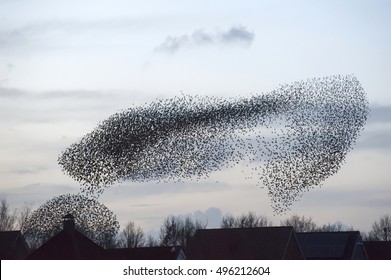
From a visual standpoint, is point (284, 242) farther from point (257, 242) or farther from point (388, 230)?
point (388, 230)

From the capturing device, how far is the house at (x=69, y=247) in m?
28.2

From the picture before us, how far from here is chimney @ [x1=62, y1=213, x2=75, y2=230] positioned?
30003 millimetres

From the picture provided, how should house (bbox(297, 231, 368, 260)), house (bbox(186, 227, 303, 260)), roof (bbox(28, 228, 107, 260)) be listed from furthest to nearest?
house (bbox(297, 231, 368, 260)) < house (bbox(186, 227, 303, 260)) < roof (bbox(28, 228, 107, 260))

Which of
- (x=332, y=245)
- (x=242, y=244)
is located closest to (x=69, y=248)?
(x=242, y=244)

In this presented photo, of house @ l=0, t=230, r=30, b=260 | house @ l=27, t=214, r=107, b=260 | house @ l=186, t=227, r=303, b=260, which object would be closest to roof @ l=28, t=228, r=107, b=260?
house @ l=27, t=214, r=107, b=260

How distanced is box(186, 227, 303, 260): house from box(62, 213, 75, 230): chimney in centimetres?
517

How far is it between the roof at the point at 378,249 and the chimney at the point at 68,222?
20510 mm

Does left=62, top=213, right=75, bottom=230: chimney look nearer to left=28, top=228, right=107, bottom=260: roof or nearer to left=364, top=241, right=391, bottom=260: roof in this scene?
left=28, top=228, right=107, bottom=260: roof

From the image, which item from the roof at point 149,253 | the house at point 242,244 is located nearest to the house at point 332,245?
the house at point 242,244

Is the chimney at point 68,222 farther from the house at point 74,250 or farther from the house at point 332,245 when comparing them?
the house at point 332,245

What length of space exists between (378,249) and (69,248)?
22.4 metres

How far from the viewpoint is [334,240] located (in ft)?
141

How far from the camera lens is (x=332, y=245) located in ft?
138
